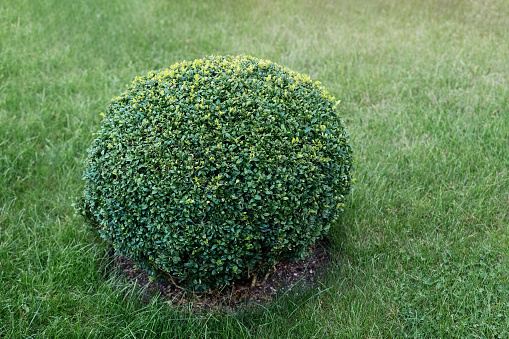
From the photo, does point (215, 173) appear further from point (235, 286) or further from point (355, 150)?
point (355, 150)

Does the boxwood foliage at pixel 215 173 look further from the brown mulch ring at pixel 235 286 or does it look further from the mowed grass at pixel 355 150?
the mowed grass at pixel 355 150

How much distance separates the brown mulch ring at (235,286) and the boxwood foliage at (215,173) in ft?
0.53

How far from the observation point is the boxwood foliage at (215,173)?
2.55 meters

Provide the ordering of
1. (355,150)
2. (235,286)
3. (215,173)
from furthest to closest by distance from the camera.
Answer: (355,150)
(235,286)
(215,173)

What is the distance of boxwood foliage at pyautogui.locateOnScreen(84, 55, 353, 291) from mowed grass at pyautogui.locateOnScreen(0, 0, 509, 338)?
0.45m

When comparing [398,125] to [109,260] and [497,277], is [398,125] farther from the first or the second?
[109,260]

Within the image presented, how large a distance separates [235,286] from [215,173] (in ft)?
3.05

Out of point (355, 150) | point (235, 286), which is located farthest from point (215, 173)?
point (355, 150)

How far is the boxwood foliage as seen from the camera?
8.38 ft

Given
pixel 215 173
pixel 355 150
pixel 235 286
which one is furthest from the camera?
pixel 355 150

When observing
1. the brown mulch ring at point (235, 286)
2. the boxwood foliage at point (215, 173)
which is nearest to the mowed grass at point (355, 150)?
the brown mulch ring at point (235, 286)

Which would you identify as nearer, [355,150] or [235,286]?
[235,286]

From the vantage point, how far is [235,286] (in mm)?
3098

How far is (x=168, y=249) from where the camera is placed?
2.62 meters
